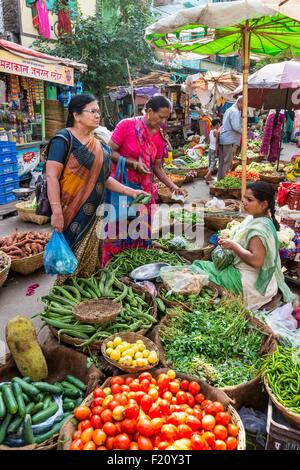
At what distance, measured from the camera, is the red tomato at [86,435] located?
194 centimetres

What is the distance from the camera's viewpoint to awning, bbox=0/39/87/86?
747 cm

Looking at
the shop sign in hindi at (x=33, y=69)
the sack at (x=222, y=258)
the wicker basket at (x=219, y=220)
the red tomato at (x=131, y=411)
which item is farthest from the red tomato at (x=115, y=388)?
the shop sign in hindi at (x=33, y=69)

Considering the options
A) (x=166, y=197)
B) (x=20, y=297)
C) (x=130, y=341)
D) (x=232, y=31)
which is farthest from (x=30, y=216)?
(x=130, y=341)

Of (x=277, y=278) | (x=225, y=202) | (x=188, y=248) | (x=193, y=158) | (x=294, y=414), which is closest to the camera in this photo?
(x=294, y=414)

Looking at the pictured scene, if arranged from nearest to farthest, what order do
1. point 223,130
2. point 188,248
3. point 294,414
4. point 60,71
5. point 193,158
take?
point 294,414 < point 188,248 < point 223,130 < point 60,71 < point 193,158

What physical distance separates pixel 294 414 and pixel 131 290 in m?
1.73

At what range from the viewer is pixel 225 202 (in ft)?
21.6

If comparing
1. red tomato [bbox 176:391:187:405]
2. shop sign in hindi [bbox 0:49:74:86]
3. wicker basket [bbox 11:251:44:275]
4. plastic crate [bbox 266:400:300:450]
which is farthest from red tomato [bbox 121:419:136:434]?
shop sign in hindi [bbox 0:49:74:86]

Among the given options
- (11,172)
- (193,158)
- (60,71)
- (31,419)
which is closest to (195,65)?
(193,158)

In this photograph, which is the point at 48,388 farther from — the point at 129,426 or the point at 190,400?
the point at 190,400

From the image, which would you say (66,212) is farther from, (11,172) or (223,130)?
(223,130)

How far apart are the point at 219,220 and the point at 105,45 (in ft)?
29.5

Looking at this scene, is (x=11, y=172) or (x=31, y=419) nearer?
(x=31, y=419)

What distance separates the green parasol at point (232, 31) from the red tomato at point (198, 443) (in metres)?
3.42
